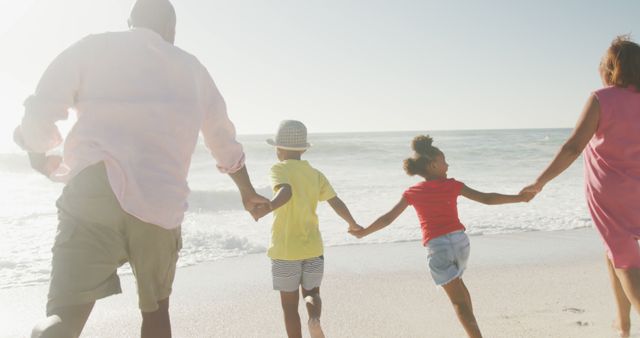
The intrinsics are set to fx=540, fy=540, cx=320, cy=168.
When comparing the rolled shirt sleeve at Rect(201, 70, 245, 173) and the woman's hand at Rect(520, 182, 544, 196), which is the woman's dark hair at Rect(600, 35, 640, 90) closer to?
the woman's hand at Rect(520, 182, 544, 196)

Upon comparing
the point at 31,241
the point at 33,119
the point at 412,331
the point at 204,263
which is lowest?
the point at 31,241

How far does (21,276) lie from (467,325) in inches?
197

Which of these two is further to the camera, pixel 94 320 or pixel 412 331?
pixel 94 320

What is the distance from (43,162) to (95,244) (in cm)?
38

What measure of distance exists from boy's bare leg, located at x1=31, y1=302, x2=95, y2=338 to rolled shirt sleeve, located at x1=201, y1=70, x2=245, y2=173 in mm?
871

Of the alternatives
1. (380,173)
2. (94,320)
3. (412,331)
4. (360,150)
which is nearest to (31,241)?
(94,320)

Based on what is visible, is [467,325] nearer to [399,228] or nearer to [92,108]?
[92,108]

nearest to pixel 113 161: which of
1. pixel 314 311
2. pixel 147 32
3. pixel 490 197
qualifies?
pixel 147 32

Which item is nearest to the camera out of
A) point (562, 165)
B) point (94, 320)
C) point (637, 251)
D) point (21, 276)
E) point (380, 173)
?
point (637, 251)

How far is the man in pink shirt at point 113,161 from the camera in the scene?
189 cm

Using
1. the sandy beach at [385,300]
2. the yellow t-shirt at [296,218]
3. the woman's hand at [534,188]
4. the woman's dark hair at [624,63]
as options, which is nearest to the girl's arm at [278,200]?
the yellow t-shirt at [296,218]

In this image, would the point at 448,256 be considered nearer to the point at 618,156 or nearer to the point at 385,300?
the point at 618,156

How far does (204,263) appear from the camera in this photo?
6.59 meters

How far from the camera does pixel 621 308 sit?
356 cm
